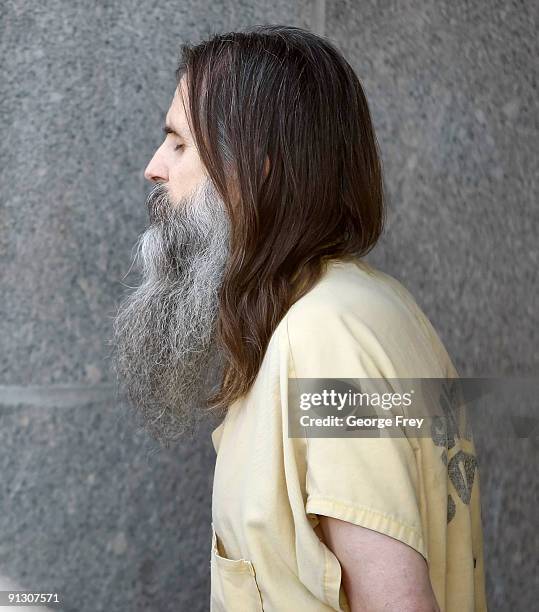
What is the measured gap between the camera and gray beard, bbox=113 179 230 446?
1835 millimetres

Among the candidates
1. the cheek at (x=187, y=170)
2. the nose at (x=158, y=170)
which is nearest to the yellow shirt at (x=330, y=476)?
the cheek at (x=187, y=170)

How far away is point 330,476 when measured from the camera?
1.40 m

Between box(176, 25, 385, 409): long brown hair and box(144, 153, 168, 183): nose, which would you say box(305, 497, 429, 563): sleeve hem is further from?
box(144, 153, 168, 183): nose

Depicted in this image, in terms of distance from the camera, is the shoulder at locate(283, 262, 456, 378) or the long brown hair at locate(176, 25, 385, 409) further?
the long brown hair at locate(176, 25, 385, 409)

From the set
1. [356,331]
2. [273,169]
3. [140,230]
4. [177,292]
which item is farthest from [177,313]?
[140,230]

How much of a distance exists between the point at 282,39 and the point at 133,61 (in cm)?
81

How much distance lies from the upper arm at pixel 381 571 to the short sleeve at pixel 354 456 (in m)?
0.02

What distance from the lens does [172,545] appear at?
2568mm

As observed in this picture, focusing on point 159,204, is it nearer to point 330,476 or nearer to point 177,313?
point 177,313

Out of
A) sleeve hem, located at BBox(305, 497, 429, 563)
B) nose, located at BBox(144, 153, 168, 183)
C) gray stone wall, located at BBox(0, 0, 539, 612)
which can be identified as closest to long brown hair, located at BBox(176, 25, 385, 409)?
nose, located at BBox(144, 153, 168, 183)

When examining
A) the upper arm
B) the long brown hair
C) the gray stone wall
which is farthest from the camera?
the gray stone wall

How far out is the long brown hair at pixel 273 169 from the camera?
1698 mm

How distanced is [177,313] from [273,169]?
0.39 meters

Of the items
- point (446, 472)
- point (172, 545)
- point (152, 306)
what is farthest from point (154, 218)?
point (172, 545)
